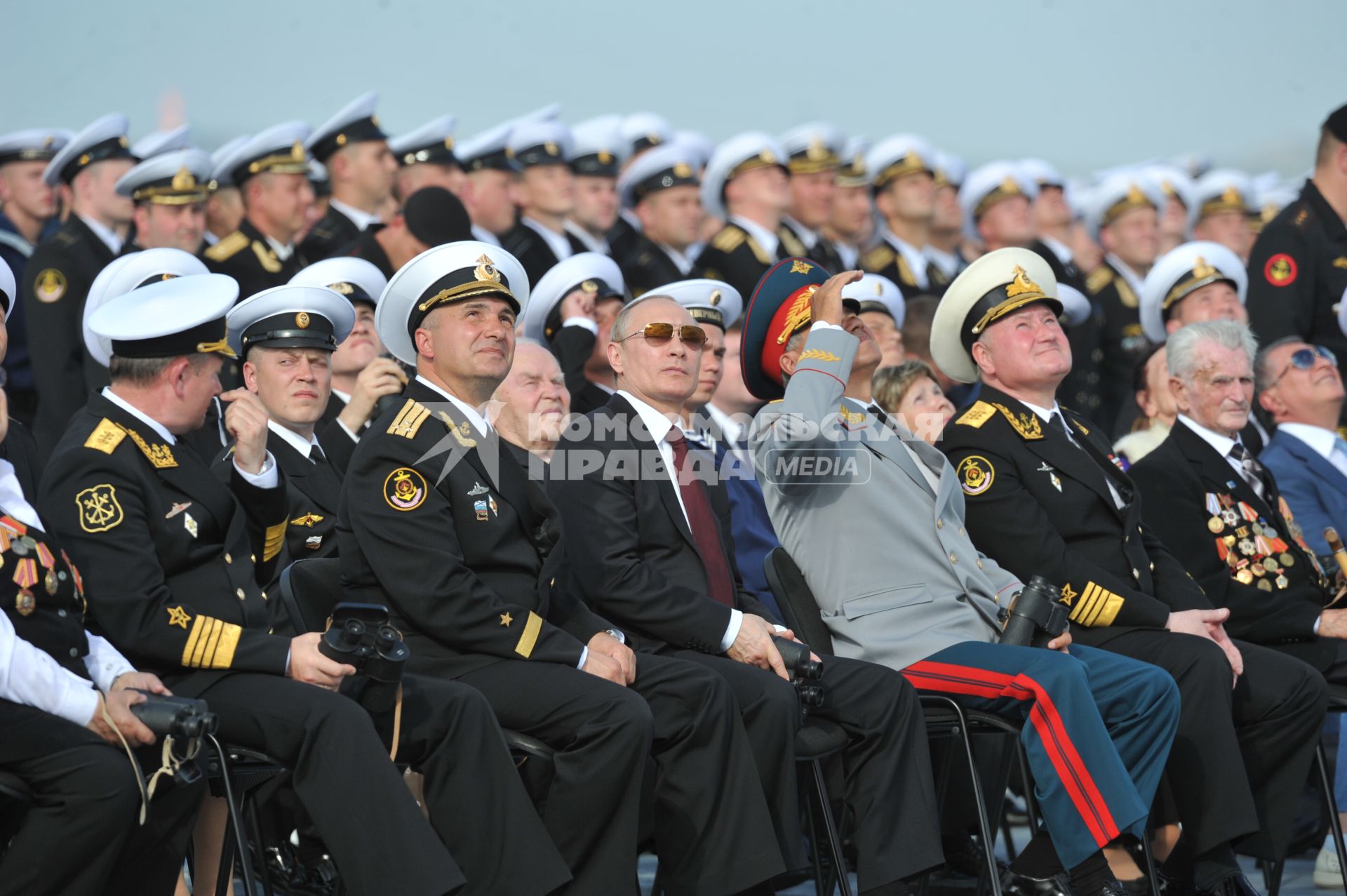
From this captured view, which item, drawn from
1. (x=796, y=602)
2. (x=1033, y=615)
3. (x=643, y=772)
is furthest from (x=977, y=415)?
(x=643, y=772)

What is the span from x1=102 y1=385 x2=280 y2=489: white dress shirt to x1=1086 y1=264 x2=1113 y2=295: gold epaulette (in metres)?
6.17

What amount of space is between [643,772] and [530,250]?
14.9ft

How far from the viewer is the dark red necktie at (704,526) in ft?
16.5

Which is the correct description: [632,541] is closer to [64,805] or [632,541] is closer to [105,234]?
[64,805]

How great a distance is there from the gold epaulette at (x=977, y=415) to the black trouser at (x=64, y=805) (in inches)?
115

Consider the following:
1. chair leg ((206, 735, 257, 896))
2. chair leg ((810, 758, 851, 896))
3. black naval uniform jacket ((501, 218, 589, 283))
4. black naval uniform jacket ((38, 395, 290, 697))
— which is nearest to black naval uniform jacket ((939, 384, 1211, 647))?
Answer: chair leg ((810, 758, 851, 896))

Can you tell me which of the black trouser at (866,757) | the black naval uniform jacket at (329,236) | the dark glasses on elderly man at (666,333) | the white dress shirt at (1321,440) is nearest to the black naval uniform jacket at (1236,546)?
the white dress shirt at (1321,440)

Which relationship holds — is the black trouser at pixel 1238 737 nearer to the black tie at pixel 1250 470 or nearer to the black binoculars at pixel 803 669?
the black tie at pixel 1250 470

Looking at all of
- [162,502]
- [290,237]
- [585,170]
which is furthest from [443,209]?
[162,502]

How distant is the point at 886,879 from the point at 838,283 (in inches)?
67.8

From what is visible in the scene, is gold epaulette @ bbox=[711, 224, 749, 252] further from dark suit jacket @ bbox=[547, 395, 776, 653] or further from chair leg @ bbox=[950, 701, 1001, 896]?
Result: chair leg @ bbox=[950, 701, 1001, 896]

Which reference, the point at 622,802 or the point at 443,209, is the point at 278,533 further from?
the point at 443,209

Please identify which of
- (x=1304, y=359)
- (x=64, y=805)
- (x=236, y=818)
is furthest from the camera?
(x=1304, y=359)

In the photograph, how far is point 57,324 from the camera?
6.73 meters
